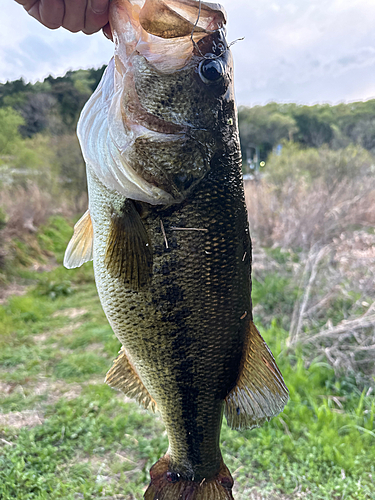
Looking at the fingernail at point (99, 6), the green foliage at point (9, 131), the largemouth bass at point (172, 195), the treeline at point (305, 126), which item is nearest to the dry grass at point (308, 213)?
the largemouth bass at point (172, 195)

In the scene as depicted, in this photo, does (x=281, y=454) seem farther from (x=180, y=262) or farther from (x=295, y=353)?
(x=180, y=262)

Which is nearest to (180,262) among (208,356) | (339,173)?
(208,356)

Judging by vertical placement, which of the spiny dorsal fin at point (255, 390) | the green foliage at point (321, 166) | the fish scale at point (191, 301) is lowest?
the spiny dorsal fin at point (255, 390)

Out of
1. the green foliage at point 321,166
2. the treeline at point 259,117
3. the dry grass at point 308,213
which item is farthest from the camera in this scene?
the green foliage at point 321,166

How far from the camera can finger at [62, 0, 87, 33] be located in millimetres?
1142

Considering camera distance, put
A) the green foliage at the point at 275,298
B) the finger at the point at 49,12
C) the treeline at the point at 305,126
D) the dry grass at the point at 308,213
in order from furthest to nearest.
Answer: the treeline at the point at 305,126 → the dry grass at the point at 308,213 → the green foliage at the point at 275,298 → the finger at the point at 49,12

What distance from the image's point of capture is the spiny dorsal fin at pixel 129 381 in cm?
147

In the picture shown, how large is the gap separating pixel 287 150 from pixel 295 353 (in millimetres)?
10151

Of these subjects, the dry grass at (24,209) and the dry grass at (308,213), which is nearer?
the dry grass at (308,213)

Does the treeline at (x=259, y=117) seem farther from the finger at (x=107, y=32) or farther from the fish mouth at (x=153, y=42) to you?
the fish mouth at (x=153, y=42)

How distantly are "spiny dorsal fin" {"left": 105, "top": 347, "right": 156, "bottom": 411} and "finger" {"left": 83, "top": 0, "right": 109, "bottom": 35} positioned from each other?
53.5 inches

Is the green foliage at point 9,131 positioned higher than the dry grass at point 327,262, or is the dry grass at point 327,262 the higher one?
the green foliage at point 9,131

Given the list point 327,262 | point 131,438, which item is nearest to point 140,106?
point 131,438

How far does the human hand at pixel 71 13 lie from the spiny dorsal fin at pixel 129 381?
1.36 meters
